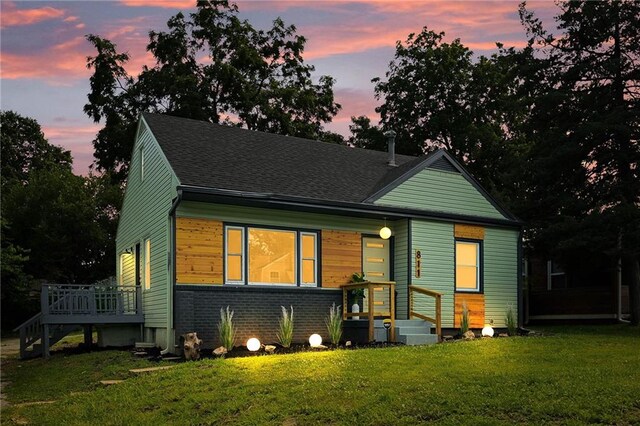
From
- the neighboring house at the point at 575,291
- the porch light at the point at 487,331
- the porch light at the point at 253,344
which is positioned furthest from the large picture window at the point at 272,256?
the neighboring house at the point at 575,291

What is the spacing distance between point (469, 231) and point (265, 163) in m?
6.45

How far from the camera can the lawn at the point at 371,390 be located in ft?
28.8

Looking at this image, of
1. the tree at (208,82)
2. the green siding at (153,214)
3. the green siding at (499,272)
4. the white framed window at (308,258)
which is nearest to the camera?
the green siding at (153,214)

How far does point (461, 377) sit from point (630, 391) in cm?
242

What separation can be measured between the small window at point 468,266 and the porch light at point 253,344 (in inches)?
283

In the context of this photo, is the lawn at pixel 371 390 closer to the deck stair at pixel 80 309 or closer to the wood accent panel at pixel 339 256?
the deck stair at pixel 80 309

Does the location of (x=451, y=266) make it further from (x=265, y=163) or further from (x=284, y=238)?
(x=265, y=163)

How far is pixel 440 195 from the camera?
20.4 meters

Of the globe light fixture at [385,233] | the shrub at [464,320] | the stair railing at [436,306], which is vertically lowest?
the shrub at [464,320]

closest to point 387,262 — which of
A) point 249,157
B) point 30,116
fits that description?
point 249,157

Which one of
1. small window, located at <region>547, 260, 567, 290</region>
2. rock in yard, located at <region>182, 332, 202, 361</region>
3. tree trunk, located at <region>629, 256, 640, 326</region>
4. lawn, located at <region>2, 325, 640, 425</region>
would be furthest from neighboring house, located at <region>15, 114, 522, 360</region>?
small window, located at <region>547, 260, 567, 290</region>

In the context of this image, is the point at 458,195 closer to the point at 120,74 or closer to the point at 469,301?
the point at 469,301

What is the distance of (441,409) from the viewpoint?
8859 millimetres

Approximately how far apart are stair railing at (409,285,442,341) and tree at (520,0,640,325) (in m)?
5.75
